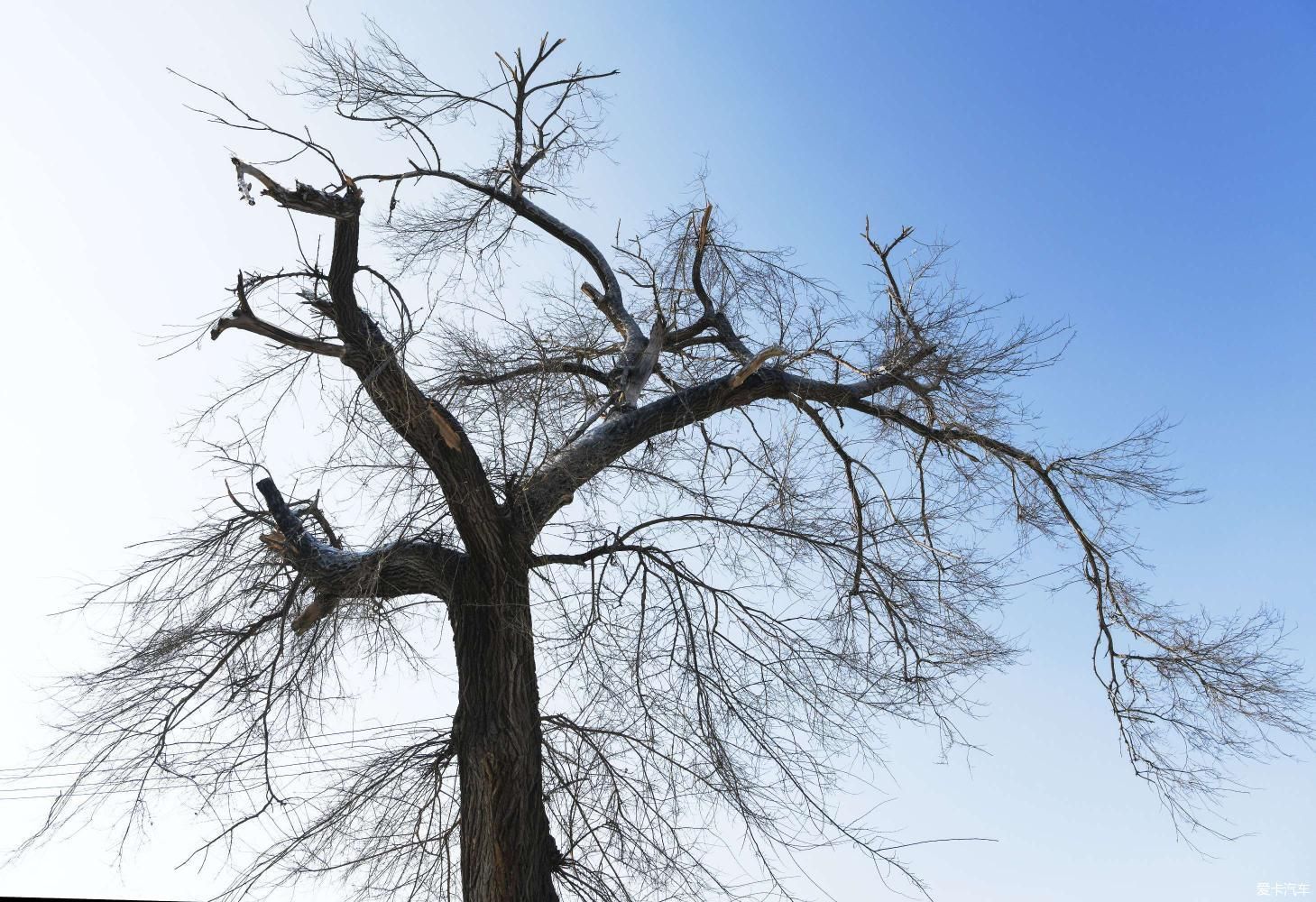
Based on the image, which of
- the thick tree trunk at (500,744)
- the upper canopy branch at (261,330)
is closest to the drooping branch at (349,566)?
the thick tree trunk at (500,744)

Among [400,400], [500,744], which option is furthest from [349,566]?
[500,744]

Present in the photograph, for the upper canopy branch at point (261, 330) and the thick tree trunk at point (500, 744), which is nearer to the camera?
the thick tree trunk at point (500, 744)

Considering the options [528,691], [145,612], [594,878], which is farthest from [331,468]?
[594,878]

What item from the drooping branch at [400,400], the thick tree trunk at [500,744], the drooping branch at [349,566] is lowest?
the thick tree trunk at [500,744]

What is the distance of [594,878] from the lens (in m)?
4.87

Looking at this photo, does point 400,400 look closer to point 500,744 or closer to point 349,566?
point 349,566

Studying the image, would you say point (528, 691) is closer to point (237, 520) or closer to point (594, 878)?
point (594, 878)

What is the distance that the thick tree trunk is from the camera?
4.59m

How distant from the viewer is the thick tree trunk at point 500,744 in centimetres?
459

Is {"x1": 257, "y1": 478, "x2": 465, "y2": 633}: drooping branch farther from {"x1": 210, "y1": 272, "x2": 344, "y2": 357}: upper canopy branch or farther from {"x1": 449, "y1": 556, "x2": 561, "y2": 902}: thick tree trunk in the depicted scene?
{"x1": 210, "y1": 272, "x2": 344, "y2": 357}: upper canopy branch

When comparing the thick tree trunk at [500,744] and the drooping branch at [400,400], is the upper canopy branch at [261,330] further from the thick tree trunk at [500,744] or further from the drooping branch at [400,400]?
the thick tree trunk at [500,744]

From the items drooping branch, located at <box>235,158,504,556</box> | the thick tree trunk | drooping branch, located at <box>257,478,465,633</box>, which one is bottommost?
the thick tree trunk

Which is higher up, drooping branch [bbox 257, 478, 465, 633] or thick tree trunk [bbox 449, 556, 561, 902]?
drooping branch [bbox 257, 478, 465, 633]

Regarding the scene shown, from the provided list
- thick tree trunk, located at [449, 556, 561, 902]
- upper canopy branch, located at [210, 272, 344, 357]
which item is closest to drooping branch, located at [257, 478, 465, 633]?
thick tree trunk, located at [449, 556, 561, 902]
